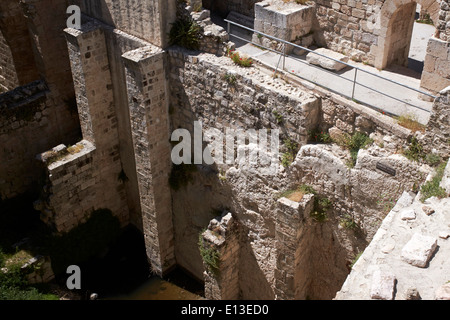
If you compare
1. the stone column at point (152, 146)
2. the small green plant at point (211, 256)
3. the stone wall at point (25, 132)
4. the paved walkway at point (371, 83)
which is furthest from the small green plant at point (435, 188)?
the stone wall at point (25, 132)

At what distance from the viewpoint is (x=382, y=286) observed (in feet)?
21.2

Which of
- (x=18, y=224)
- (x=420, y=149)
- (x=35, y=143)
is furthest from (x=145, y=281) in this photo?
(x=420, y=149)

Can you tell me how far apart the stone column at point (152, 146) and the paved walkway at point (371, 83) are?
77.6 inches

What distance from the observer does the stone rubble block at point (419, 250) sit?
22.1ft

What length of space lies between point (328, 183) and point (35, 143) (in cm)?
758

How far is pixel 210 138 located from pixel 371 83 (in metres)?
3.32

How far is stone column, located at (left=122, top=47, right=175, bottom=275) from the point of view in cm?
1128

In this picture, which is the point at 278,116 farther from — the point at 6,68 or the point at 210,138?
the point at 6,68

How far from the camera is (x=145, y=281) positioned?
45.1 ft

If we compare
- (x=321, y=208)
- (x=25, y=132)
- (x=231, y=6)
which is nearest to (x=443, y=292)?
(x=321, y=208)

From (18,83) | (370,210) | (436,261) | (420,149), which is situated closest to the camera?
(436,261)

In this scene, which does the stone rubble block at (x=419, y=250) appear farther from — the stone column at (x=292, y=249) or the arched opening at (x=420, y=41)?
the arched opening at (x=420, y=41)

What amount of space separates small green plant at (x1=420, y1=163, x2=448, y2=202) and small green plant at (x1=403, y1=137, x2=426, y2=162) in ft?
1.49

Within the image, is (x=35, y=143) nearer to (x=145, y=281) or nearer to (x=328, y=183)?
(x=145, y=281)
